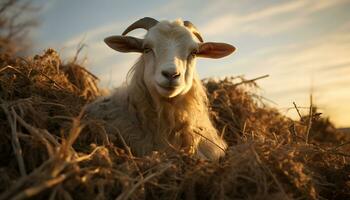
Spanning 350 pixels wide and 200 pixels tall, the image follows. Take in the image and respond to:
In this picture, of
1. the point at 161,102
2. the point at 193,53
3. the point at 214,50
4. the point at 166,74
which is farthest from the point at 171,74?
the point at 214,50

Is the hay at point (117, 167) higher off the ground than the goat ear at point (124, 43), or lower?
lower

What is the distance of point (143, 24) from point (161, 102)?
1214mm

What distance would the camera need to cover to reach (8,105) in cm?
338

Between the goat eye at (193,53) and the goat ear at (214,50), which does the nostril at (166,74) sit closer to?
the goat eye at (193,53)

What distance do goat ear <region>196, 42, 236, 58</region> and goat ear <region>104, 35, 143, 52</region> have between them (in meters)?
0.80

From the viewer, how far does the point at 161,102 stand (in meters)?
4.59

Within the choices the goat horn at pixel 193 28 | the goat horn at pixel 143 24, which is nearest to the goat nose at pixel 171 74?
the goat horn at pixel 143 24

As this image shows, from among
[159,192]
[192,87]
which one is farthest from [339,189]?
[192,87]

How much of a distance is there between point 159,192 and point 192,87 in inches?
89.5

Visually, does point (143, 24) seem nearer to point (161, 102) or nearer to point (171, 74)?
point (161, 102)

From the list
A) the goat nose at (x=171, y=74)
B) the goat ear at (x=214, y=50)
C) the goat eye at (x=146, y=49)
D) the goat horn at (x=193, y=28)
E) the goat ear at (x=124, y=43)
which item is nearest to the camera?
the goat nose at (x=171, y=74)

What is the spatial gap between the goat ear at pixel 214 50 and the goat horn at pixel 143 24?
738 millimetres

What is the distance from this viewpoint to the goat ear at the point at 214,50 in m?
5.00

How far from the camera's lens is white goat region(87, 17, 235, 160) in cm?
443
